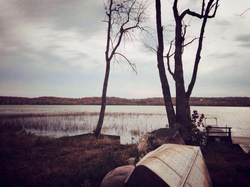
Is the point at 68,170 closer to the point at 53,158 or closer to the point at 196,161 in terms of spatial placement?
the point at 53,158

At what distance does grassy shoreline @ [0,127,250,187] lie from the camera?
4.63m

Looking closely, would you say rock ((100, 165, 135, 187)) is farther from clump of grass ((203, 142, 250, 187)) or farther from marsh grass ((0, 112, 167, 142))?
marsh grass ((0, 112, 167, 142))

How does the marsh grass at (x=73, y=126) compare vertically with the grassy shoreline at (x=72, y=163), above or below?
below

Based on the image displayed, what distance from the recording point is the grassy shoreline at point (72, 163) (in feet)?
15.2

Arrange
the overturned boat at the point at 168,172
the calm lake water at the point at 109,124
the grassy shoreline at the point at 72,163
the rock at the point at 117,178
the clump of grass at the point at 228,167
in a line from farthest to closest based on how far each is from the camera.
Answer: the calm lake water at the point at 109,124, the grassy shoreline at the point at 72,163, the clump of grass at the point at 228,167, the rock at the point at 117,178, the overturned boat at the point at 168,172

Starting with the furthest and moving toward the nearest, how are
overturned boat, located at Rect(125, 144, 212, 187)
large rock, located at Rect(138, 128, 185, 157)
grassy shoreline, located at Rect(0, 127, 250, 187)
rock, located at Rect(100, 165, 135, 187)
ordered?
1. large rock, located at Rect(138, 128, 185, 157)
2. grassy shoreline, located at Rect(0, 127, 250, 187)
3. rock, located at Rect(100, 165, 135, 187)
4. overturned boat, located at Rect(125, 144, 212, 187)

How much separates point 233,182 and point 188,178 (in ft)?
8.01

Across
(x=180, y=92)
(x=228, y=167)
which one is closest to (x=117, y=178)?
(x=228, y=167)

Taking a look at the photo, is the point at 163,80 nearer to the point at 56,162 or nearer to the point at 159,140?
the point at 159,140

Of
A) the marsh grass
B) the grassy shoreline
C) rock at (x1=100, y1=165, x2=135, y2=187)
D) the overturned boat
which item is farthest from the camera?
the marsh grass

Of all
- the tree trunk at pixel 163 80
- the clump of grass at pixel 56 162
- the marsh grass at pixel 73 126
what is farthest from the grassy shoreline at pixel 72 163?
the marsh grass at pixel 73 126

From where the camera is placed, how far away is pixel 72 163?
631 centimetres

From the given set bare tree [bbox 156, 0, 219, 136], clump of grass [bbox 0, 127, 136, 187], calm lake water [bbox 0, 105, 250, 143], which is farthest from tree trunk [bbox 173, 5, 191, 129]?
clump of grass [bbox 0, 127, 136, 187]

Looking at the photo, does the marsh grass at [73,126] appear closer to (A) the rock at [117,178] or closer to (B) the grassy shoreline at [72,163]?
(B) the grassy shoreline at [72,163]
